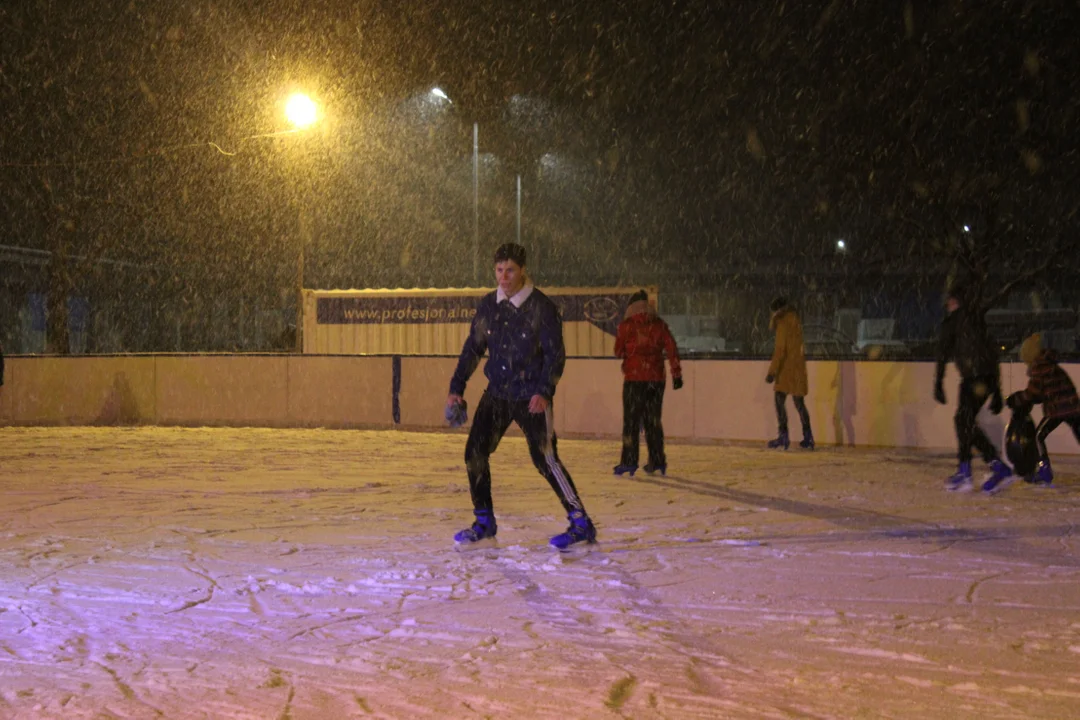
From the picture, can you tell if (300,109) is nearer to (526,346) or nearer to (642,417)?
(642,417)

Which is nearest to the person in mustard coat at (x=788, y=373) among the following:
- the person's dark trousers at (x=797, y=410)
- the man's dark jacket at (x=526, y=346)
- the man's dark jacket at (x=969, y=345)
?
the person's dark trousers at (x=797, y=410)

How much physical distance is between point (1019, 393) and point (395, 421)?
30.3ft

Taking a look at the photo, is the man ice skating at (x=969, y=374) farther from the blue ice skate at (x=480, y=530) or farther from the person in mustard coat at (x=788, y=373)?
the blue ice skate at (x=480, y=530)

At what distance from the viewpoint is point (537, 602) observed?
198 inches

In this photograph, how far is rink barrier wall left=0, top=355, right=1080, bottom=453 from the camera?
14.1 meters

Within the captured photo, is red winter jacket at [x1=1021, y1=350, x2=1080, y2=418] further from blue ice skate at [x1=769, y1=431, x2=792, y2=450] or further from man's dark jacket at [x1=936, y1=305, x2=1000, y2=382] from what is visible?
blue ice skate at [x1=769, y1=431, x2=792, y2=450]

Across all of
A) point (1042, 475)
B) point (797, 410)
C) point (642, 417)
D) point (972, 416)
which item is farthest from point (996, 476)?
point (797, 410)

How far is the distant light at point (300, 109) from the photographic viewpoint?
16.7 metres

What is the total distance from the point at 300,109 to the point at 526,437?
38.7 ft

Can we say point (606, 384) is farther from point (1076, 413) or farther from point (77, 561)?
point (77, 561)

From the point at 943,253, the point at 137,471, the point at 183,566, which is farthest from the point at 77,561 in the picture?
the point at 943,253

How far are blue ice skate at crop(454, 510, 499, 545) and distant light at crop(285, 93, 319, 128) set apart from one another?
37.7 ft

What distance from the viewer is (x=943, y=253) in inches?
1161

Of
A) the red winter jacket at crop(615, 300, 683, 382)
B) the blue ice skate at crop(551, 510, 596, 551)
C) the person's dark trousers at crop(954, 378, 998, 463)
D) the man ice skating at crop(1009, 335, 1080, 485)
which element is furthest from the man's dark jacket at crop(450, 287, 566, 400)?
the man ice skating at crop(1009, 335, 1080, 485)
